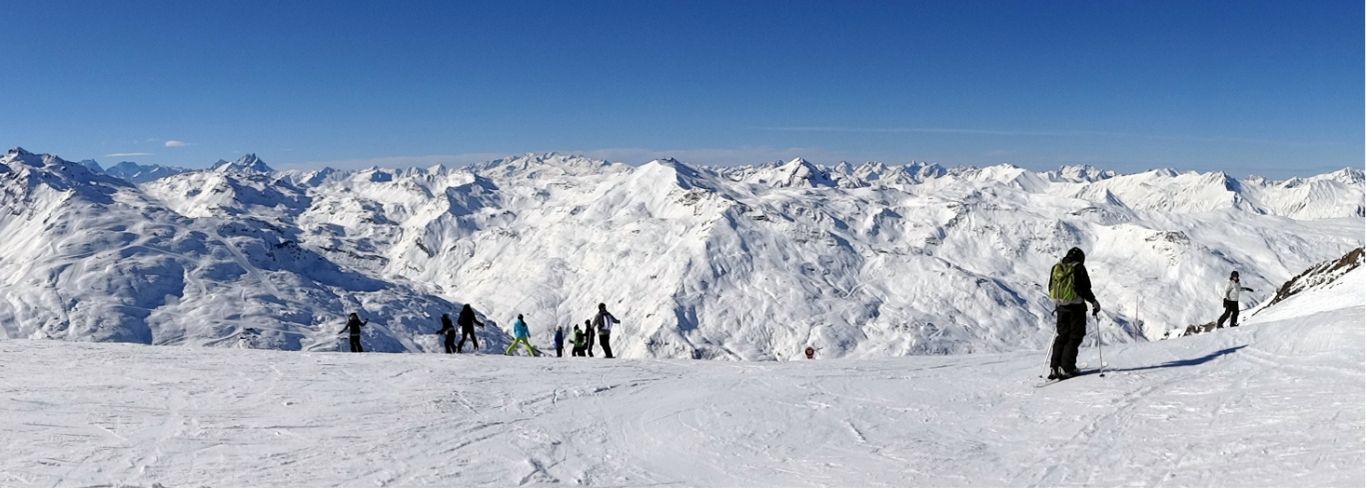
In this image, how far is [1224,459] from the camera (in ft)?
30.4

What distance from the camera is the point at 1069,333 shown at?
47.0 ft

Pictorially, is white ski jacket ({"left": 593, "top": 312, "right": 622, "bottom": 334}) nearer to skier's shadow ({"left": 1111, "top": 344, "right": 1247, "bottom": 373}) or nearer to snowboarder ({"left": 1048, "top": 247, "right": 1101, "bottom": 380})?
snowboarder ({"left": 1048, "top": 247, "right": 1101, "bottom": 380})

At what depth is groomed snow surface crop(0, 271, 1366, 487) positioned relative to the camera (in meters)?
10.0

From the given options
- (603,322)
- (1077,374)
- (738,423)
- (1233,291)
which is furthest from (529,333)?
(1233,291)

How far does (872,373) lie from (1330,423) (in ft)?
27.3

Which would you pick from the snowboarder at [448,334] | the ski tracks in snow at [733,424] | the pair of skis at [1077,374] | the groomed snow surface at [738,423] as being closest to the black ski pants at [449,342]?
the snowboarder at [448,334]

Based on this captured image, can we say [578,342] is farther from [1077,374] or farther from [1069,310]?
[1069,310]

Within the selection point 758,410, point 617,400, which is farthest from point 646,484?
point 617,400

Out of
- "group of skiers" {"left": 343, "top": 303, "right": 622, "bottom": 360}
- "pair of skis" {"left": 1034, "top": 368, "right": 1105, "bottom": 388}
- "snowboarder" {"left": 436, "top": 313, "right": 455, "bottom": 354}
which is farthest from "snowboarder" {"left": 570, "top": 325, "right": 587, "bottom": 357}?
"pair of skis" {"left": 1034, "top": 368, "right": 1105, "bottom": 388}

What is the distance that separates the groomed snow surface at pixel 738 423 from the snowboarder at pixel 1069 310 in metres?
0.48

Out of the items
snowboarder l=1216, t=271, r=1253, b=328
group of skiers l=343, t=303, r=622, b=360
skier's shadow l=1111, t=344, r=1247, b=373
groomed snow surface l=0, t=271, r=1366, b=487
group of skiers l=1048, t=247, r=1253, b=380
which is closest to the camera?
groomed snow surface l=0, t=271, r=1366, b=487

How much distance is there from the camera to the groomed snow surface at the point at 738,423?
32.8ft

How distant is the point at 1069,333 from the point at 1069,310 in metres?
0.42

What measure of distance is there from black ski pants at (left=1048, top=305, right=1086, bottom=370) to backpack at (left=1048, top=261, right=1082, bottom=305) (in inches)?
5.3
